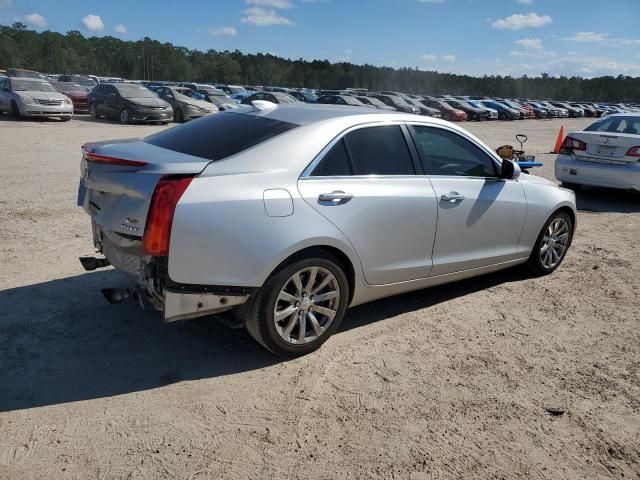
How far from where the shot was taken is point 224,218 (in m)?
3.25

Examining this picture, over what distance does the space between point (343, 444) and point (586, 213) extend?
7.62m

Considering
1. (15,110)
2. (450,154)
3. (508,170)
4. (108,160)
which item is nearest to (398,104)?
(15,110)

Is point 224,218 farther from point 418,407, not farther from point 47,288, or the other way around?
point 47,288

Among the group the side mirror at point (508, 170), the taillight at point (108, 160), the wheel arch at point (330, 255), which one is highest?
the taillight at point (108, 160)

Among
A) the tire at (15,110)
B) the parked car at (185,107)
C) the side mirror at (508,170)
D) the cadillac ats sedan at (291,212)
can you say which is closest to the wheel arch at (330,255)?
the cadillac ats sedan at (291,212)

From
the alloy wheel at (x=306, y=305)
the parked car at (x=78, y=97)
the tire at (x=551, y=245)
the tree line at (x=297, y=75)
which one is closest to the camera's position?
the alloy wheel at (x=306, y=305)

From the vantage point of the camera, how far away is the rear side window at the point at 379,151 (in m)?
3.99

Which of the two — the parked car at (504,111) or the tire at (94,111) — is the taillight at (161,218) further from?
the parked car at (504,111)

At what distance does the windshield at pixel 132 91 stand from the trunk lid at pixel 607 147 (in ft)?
56.3

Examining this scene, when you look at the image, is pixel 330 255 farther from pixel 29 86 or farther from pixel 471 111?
pixel 471 111

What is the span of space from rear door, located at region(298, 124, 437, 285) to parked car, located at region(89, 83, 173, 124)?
1862cm

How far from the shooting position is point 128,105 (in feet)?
69.3

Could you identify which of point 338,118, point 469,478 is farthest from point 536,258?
point 469,478

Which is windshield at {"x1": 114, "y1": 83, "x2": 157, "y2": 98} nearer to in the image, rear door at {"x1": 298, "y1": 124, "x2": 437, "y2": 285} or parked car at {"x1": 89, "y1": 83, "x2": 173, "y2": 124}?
parked car at {"x1": 89, "y1": 83, "x2": 173, "y2": 124}
